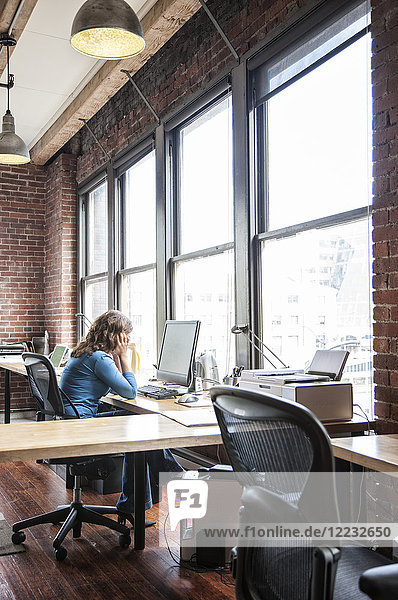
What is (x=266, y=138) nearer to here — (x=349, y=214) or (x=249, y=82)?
(x=249, y=82)

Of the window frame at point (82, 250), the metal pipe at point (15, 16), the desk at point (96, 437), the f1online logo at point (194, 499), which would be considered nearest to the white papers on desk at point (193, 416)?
the desk at point (96, 437)

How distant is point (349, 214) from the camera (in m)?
3.21

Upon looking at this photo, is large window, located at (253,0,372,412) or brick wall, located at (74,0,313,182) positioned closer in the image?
large window, located at (253,0,372,412)

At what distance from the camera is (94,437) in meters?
2.50

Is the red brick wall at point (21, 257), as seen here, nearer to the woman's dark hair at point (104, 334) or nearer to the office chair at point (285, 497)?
the woman's dark hair at point (104, 334)

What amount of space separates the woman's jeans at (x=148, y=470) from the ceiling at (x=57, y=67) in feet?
9.50

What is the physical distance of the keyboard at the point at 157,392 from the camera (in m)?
3.78

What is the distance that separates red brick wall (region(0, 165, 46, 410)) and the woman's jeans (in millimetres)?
4295

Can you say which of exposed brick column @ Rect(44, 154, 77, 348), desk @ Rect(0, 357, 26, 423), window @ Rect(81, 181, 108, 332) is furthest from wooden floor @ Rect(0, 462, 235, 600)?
exposed brick column @ Rect(44, 154, 77, 348)

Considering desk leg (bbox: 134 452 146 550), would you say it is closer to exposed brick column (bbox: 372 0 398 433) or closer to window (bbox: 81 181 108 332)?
exposed brick column (bbox: 372 0 398 433)

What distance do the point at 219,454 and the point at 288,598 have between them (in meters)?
2.88

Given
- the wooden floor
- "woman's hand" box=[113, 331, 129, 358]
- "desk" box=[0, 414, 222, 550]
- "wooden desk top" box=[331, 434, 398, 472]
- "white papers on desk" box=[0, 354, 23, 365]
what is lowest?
the wooden floor

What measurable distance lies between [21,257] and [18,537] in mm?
5015

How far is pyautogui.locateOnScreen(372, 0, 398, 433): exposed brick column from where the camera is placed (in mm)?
2703
